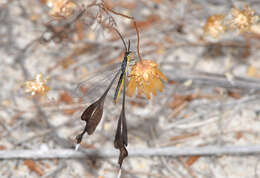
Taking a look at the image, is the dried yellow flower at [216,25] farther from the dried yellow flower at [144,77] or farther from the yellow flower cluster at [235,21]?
the dried yellow flower at [144,77]

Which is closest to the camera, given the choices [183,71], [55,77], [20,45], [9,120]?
[9,120]

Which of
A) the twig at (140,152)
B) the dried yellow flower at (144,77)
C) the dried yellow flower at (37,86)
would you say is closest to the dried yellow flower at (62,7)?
the dried yellow flower at (37,86)

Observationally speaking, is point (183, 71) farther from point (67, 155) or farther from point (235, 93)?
point (67, 155)

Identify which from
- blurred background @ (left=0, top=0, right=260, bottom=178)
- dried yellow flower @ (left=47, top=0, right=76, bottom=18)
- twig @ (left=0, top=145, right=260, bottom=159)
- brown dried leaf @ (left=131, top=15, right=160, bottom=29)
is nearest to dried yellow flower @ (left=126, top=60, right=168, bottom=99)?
blurred background @ (left=0, top=0, right=260, bottom=178)

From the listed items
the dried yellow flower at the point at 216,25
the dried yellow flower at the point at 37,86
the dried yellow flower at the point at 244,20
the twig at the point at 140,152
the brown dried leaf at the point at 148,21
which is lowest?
the twig at the point at 140,152

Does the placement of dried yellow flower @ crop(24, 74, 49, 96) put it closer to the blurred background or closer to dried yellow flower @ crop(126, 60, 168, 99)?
the blurred background

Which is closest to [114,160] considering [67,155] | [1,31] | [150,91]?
[67,155]

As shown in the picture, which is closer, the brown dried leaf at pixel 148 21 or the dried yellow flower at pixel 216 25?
the dried yellow flower at pixel 216 25
